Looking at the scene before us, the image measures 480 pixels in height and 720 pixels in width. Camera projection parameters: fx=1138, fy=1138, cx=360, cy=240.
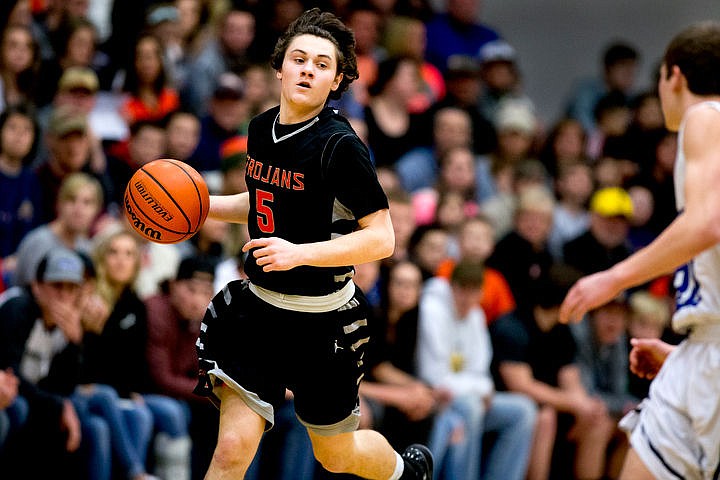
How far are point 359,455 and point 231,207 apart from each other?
1.16 meters

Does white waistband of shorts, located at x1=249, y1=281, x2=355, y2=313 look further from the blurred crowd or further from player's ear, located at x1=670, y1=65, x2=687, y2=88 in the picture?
the blurred crowd

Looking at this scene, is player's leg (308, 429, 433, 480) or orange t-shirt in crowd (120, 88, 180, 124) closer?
player's leg (308, 429, 433, 480)

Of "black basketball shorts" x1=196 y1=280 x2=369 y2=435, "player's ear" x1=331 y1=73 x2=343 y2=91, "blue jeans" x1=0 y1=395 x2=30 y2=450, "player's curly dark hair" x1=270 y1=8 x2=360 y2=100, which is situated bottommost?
"blue jeans" x1=0 y1=395 x2=30 y2=450

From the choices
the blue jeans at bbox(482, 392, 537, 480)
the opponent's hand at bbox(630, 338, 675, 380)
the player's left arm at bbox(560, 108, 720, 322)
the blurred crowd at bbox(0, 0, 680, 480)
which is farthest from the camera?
the blue jeans at bbox(482, 392, 537, 480)

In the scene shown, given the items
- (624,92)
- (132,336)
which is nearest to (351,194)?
(132,336)

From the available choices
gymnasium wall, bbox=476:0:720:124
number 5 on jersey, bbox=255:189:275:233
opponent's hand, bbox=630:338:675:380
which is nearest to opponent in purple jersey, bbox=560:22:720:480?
opponent's hand, bbox=630:338:675:380

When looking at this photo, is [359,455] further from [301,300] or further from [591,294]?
[591,294]

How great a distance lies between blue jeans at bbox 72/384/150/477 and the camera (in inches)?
271

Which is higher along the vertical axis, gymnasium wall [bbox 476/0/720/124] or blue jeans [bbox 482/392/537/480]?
gymnasium wall [bbox 476/0/720/124]

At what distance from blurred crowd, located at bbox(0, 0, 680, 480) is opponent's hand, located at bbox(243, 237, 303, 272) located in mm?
2997

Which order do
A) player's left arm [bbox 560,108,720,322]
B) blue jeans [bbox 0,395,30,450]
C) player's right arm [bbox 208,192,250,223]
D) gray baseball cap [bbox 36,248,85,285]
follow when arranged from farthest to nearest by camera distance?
gray baseball cap [bbox 36,248,85,285] → blue jeans [bbox 0,395,30,450] → player's right arm [bbox 208,192,250,223] → player's left arm [bbox 560,108,720,322]

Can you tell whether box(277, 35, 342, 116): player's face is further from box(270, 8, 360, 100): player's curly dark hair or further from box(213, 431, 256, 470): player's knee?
box(213, 431, 256, 470): player's knee

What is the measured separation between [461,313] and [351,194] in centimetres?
392

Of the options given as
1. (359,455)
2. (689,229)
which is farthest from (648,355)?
(359,455)
